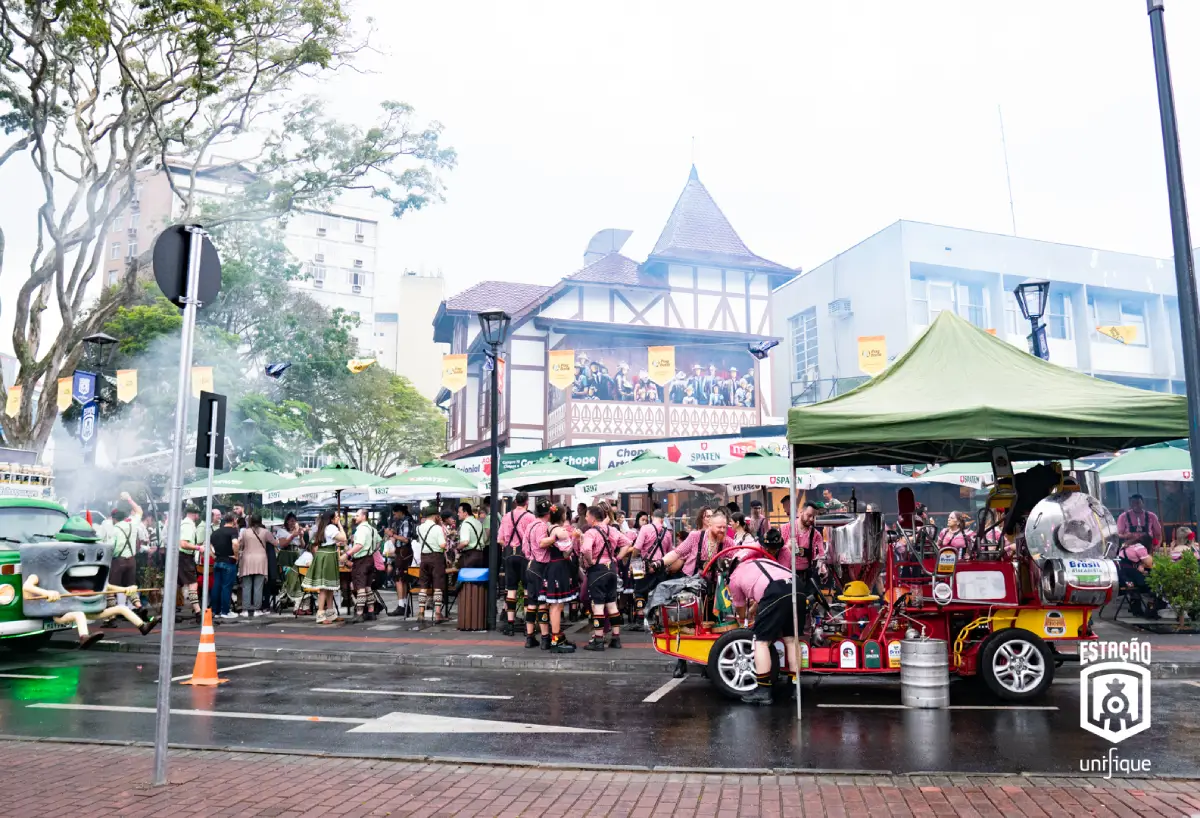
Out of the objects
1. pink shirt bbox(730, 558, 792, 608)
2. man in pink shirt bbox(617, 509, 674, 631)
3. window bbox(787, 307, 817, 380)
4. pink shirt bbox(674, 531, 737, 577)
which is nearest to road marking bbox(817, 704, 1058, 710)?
pink shirt bbox(730, 558, 792, 608)

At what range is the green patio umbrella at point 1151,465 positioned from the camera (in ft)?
49.6

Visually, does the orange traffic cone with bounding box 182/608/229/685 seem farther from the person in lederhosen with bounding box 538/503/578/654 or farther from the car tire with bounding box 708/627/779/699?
the car tire with bounding box 708/627/779/699

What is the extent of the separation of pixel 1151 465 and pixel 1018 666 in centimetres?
925

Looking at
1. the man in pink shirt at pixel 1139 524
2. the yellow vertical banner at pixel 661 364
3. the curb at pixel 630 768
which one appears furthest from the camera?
the yellow vertical banner at pixel 661 364

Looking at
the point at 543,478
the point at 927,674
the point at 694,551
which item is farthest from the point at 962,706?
the point at 543,478

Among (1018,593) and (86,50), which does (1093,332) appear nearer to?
(1018,593)

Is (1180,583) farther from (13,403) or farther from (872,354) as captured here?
(13,403)

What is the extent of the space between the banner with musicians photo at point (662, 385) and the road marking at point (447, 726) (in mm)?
18986

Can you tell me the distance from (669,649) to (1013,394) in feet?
13.4

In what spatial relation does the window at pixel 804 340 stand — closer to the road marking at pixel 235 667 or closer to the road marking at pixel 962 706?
the road marking at pixel 235 667

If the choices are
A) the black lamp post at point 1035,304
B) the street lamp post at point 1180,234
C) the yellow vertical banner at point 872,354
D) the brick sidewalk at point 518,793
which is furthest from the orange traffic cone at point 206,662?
the yellow vertical banner at point 872,354

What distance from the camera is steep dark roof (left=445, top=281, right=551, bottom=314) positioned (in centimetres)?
3297

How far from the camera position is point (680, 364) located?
28.4 m

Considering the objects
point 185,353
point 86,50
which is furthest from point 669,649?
point 86,50
